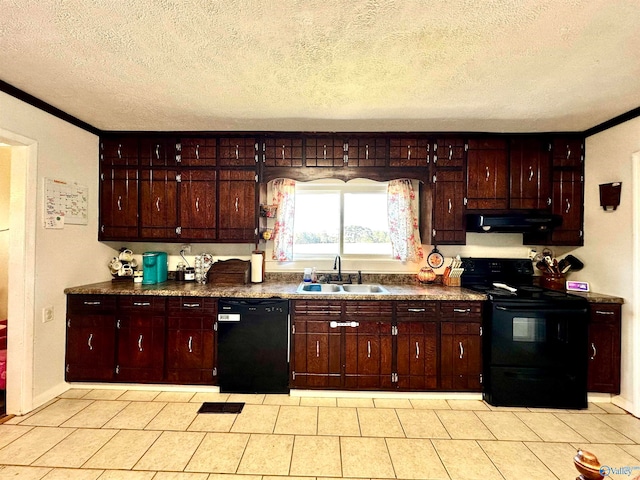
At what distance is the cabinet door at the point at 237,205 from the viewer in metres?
3.20

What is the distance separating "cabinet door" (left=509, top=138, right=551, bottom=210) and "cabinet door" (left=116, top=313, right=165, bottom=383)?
3749 millimetres

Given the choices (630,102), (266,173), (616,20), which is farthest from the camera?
(266,173)

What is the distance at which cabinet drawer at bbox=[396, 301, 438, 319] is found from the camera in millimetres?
2801

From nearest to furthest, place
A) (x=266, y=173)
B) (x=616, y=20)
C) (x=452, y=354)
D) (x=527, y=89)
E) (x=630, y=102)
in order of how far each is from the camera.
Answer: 1. (x=616, y=20)
2. (x=527, y=89)
3. (x=630, y=102)
4. (x=452, y=354)
5. (x=266, y=173)

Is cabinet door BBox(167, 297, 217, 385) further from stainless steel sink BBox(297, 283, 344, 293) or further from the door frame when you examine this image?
the door frame

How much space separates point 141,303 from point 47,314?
73 cm

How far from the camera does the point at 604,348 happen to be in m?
2.74

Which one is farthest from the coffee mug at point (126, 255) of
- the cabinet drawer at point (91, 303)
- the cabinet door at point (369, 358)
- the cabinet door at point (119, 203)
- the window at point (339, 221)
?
the cabinet door at point (369, 358)

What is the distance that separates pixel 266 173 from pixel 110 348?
2.26m

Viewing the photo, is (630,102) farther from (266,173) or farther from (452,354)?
(266,173)

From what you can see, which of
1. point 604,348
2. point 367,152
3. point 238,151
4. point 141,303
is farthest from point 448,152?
point 141,303

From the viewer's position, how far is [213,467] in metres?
1.94

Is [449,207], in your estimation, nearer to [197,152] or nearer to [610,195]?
[610,195]

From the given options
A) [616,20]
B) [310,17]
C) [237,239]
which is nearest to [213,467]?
[237,239]
